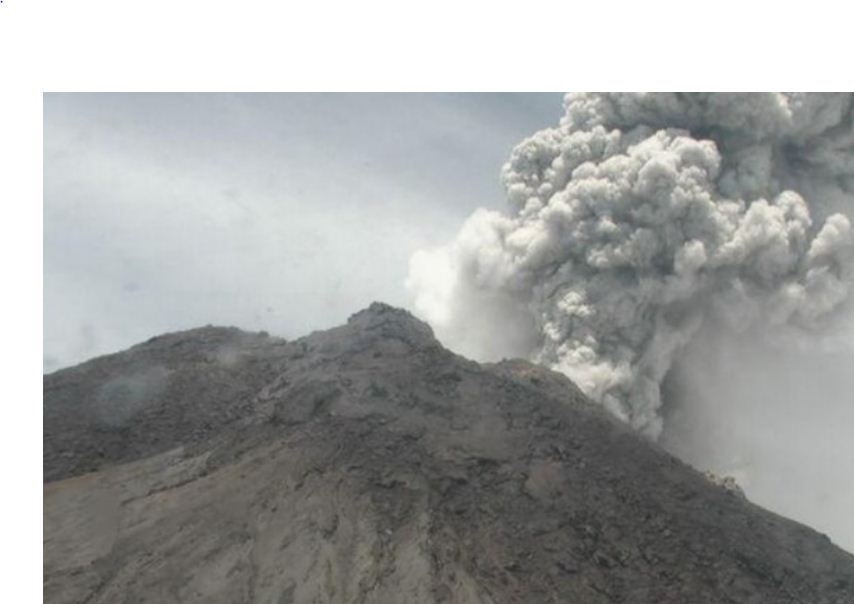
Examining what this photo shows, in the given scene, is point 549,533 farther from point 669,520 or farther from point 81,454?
point 81,454

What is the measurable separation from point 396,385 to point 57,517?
6.65m

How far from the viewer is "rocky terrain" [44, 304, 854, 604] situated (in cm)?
1216

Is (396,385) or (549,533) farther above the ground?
(396,385)

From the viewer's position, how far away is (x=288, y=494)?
44.0 feet

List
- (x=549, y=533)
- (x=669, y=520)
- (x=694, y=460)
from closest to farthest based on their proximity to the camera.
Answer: (x=549, y=533)
(x=669, y=520)
(x=694, y=460)

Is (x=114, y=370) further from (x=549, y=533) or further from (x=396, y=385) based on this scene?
(x=549, y=533)

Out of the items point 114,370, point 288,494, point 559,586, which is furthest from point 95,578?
point 114,370

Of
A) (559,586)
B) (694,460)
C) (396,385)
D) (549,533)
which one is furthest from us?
(694,460)

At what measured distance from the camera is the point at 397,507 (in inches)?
518

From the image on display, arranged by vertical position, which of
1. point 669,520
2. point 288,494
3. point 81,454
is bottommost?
point 669,520

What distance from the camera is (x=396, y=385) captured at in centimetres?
1659

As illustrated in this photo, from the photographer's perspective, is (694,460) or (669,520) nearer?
(669,520)

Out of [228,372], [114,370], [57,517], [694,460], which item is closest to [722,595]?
[57,517]

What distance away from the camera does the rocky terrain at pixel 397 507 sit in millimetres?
12156
